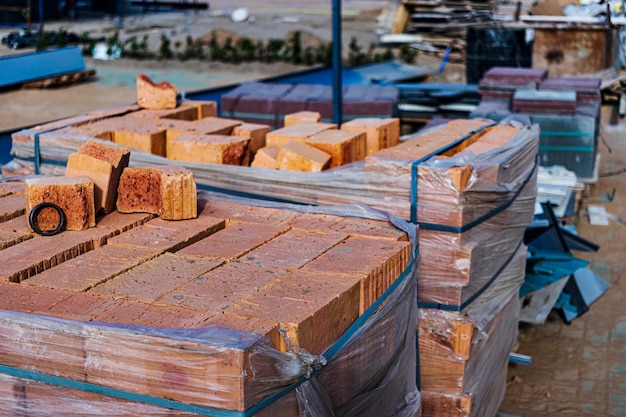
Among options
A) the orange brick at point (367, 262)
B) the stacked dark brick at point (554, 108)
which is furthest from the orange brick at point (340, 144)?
the stacked dark brick at point (554, 108)

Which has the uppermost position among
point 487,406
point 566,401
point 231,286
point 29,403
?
point 231,286

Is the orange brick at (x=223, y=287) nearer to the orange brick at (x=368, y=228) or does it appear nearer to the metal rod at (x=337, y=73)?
the orange brick at (x=368, y=228)

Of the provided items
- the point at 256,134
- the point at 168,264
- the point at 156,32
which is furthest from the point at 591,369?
the point at 156,32

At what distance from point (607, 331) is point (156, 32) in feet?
76.2

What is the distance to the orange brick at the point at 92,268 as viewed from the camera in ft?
11.3

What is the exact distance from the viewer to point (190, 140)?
5.66 metres

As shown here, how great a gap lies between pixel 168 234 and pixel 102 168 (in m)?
0.52

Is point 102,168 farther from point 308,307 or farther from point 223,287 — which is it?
point 308,307

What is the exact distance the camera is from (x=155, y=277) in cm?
352

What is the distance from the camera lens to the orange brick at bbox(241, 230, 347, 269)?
373cm

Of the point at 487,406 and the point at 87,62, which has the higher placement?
the point at 87,62

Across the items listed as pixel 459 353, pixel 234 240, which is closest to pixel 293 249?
pixel 234 240

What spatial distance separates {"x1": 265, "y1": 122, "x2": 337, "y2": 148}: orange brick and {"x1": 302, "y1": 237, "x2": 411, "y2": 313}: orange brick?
1948 millimetres

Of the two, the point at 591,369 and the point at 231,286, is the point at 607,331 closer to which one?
the point at 591,369
